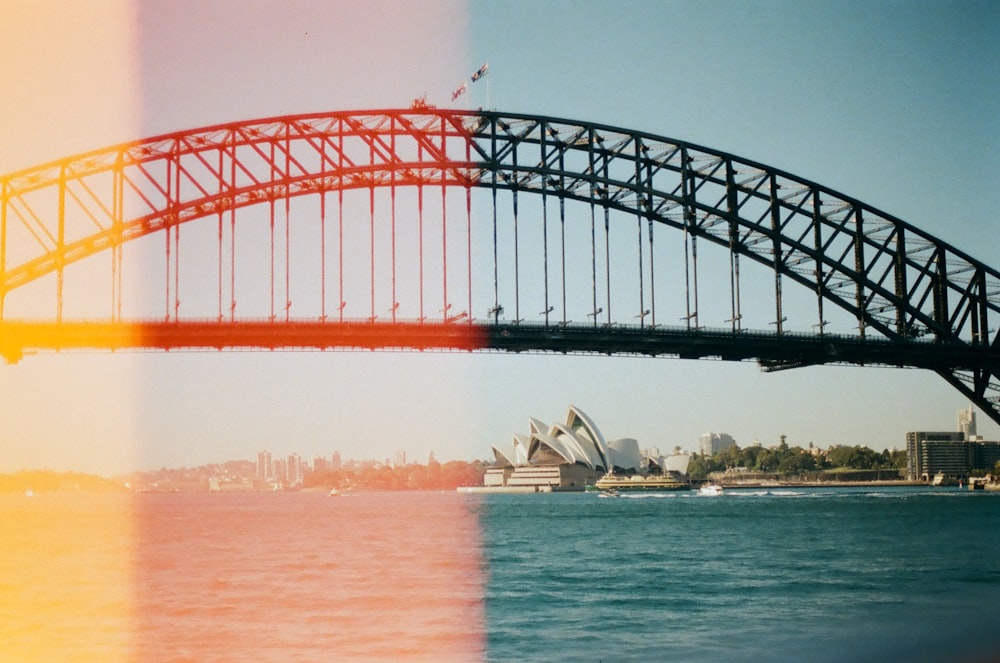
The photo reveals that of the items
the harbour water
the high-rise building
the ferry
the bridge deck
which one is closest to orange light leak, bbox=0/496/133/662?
the harbour water

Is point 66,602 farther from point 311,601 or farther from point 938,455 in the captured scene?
point 938,455

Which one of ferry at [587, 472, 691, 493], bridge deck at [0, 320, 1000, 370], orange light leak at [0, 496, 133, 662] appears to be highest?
bridge deck at [0, 320, 1000, 370]

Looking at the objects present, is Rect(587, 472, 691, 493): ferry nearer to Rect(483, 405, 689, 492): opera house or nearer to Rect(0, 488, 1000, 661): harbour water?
Rect(483, 405, 689, 492): opera house

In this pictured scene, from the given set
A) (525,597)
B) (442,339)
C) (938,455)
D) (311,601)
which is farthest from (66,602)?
(938,455)

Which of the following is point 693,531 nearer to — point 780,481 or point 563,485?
point 563,485

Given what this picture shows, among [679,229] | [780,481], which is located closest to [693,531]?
[679,229]

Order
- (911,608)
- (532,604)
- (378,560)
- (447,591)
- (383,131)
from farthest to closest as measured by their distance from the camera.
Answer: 1. (383,131)
2. (378,560)
3. (447,591)
4. (532,604)
5. (911,608)
